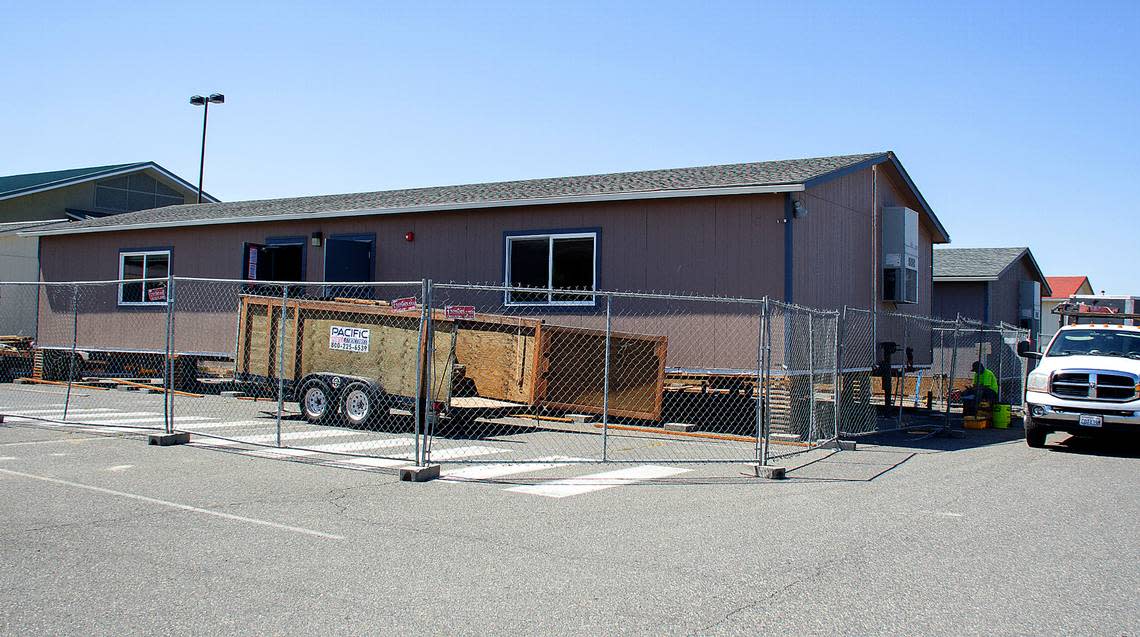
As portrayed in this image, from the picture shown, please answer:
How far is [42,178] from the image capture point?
130ft

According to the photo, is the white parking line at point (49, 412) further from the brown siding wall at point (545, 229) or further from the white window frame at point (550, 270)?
the white window frame at point (550, 270)

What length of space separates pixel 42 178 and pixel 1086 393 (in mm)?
40670

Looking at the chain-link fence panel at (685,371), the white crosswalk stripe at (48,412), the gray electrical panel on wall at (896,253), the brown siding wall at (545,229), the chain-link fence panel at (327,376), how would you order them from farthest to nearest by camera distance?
1. the gray electrical panel on wall at (896,253)
2. the brown siding wall at (545,229)
3. the chain-link fence panel at (685,371)
4. the white crosswalk stripe at (48,412)
5. the chain-link fence panel at (327,376)

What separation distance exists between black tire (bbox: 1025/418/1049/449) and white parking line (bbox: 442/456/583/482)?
7315 mm

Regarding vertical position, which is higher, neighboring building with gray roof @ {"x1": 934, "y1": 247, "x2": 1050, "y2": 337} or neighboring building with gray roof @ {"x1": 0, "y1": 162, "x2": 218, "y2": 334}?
neighboring building with gray roof @ {"x1": 0, "y1": 162, "x2": 218, "y2": 334}

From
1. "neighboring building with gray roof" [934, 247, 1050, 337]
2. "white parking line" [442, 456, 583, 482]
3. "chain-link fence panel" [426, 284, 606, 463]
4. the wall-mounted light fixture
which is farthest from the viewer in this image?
"neighboring building with gray roof" [934, 247, 1050, 337]

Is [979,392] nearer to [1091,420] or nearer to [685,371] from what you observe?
[1091,420]

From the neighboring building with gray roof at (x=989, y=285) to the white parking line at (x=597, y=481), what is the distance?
19.4 m

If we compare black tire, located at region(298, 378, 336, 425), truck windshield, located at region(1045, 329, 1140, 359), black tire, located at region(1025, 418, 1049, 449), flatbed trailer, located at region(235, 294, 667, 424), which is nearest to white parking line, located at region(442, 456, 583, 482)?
flatbed trailer, located at region(235, 294, 667, 424)

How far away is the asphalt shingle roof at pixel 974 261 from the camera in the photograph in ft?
91.9

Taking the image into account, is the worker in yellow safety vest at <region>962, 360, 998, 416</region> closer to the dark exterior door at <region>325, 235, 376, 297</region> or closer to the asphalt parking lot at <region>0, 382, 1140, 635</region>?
the asphalt parking lot at <region>0, 382, 1140, 635</region>

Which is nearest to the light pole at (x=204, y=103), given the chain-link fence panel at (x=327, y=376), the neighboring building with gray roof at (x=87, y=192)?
Result: the neighboring building with gray roof at (x=87, y=192)

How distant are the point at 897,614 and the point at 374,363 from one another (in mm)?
9240

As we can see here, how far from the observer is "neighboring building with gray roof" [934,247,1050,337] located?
2791cm
